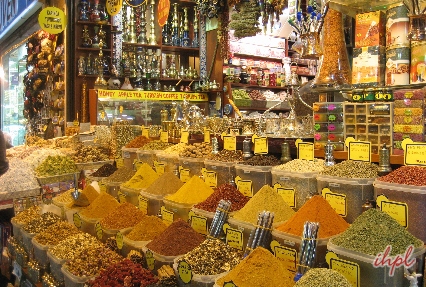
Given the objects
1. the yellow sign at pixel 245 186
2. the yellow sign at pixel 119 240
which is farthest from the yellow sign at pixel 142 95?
the yellow sign at pixel 119 240

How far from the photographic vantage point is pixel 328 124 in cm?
183

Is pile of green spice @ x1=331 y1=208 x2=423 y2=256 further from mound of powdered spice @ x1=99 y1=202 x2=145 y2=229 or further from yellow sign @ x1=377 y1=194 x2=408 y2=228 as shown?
mound of powdered spice @ x1=99 y1=202 x2=145 y2=229

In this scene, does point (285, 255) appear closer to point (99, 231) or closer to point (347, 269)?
point (347, 269)

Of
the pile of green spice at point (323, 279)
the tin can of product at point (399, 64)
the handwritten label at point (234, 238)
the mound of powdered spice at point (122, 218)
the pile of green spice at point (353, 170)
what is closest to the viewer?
the pile of green spice at point (323, 279)

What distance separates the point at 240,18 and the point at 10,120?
7243 mm

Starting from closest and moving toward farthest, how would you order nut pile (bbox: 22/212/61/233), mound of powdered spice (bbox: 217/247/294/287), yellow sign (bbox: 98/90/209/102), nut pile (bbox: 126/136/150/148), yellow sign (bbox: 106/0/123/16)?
mound of powdered spice (bbox: 217/247/294/287) → nut pile (bbox: 22/212/61/233) → nut pile (bbox: 126/136/150/148) → yellow sign (bbox: 106/0/123/16) → yellow sign (bbox: 98/90/209/102)

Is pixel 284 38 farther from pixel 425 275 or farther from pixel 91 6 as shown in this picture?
pixel 425 275

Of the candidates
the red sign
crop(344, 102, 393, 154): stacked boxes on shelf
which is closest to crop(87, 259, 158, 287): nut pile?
crop(344, 102, 393, 154): stacked boxes on shelf

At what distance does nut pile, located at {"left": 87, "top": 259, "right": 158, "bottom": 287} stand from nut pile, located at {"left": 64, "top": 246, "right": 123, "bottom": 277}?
0.11 metres

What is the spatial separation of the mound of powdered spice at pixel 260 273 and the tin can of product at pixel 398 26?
1.22m

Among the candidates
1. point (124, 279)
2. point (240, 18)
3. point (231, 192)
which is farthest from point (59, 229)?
point (240, 18)

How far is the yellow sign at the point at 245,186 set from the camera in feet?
6.49

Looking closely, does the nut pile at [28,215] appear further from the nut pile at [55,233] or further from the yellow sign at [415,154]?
the yellow sign at [415,154]

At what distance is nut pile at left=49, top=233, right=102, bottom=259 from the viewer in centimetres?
195
